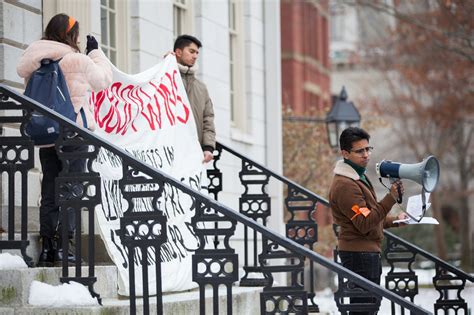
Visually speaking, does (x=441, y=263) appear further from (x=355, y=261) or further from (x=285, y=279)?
(x=285, y=279)

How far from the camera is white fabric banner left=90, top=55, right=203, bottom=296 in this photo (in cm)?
984

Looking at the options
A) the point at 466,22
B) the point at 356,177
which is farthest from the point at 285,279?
the point at 356,177

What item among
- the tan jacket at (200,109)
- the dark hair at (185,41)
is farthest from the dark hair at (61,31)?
the tan jacket at (200,109)

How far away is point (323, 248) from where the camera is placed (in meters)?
27.2

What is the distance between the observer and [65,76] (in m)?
9.34

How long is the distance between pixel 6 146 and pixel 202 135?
320 cm

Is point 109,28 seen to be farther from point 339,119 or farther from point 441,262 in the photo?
point 339,119

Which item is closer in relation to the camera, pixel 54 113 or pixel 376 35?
pixel 54 113

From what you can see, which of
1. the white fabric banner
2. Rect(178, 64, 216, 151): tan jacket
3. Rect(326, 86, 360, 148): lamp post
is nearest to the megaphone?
the white fabric banner

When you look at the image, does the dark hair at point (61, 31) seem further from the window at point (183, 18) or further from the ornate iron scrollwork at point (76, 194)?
the window at point (183, 18)

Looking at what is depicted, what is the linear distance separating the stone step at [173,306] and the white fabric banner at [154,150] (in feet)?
0.83

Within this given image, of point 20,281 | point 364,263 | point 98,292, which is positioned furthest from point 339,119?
point 20,281

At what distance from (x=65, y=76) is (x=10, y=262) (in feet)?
5.20

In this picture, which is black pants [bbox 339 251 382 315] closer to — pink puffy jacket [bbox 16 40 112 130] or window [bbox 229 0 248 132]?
pink puffy jacket [bbox 16 40 112 130]
